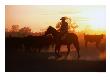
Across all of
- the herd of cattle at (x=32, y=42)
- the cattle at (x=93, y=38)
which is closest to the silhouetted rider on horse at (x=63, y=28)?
the herd of cattle at (x=32, y=42)

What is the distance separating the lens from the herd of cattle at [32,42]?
2.66m

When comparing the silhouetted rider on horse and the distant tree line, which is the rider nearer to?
the silhouetted rider on horse

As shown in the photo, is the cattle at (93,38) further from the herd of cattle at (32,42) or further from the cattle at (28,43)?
the cattle at (28,43)

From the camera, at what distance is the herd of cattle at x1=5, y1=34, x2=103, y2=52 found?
8.74ft

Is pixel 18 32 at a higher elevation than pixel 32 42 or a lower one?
higher

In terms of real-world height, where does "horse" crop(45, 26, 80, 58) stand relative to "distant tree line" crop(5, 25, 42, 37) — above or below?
below

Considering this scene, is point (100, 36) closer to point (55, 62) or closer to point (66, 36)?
point (66, 36)

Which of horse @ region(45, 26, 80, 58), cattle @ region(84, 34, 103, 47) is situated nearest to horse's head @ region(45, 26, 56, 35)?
horse @ region(45, 26, 80, 58)

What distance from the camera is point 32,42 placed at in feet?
8.79

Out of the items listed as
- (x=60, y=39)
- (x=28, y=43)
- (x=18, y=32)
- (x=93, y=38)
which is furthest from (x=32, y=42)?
(x=93, y=38)

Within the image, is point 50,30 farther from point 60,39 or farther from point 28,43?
point 28,43

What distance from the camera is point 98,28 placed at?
106 inches
